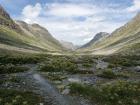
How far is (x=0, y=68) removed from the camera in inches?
2195

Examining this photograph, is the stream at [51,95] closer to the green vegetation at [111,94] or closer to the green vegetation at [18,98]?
the green vegetation at [18,98]

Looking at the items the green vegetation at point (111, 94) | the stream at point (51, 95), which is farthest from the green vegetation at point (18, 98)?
the green vegetation at point (111, 94)

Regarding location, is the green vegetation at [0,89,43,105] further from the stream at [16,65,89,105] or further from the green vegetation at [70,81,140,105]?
the green vegetation at [70,81,140,105]

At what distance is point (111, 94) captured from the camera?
3431cm

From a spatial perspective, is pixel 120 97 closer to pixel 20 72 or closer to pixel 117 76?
pixel 117 76

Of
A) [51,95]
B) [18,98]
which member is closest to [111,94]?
[51,95]

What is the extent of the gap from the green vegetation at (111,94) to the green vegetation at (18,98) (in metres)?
4.80

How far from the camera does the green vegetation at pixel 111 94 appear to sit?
3209 cm

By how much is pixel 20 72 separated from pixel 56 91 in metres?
20.6

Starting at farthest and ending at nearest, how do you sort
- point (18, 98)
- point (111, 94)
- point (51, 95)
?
point (111, 94), point (51, 95), point (18, 98)

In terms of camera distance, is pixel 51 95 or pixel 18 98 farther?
pixel 51 95

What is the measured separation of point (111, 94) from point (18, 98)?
32.7 ft

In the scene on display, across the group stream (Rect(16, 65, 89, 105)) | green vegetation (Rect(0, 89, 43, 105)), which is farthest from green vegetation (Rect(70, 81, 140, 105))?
green vegetation (Rect(0, 89, 43, 105))

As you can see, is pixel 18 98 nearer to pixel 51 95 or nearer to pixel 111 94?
pixel 51 95
